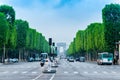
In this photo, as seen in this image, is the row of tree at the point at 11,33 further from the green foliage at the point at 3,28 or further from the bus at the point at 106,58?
the bus at the point at 106,58

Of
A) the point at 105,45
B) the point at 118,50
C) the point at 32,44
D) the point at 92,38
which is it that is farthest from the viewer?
the point at 32,44

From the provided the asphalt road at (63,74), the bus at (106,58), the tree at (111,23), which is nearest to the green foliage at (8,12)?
the tree at (111,23)

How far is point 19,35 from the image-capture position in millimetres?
148375

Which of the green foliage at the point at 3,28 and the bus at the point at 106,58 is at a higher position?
the green foliage at the point at 3,28

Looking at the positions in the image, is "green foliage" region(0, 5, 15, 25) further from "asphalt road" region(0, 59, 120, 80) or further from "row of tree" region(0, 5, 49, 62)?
"asphalt road" region(0, 59, 120, 80)

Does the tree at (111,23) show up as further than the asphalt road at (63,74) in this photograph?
Yes

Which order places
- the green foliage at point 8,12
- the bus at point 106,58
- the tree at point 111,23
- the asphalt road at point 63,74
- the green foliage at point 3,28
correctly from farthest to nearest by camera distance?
the green foliage at point 8,12 < the tree at point 111,23 < the green foliage at point 3,28 < the bus at point 106,58 < the asphalt road at point 63,74

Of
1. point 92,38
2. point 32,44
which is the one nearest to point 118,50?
point 92,38

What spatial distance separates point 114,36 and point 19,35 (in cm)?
4617

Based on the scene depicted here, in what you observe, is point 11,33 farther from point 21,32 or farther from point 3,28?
point 21,32

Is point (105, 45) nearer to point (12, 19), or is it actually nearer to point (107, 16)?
point (107, 16)

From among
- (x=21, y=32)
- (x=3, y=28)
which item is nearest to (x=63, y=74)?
(x=3, y=28)

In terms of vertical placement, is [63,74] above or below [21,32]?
below

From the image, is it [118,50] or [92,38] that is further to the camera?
[92,38]
